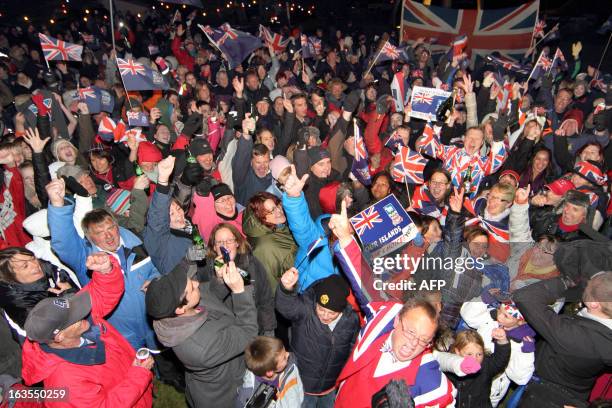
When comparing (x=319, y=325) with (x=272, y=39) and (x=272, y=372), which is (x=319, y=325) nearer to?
(x=272, y=372)

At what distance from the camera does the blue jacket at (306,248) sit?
3.51 m

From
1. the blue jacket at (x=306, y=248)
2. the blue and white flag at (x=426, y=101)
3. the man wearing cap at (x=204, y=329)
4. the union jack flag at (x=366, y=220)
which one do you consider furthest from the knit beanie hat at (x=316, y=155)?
the blue and white flag at (x=426, y=101)

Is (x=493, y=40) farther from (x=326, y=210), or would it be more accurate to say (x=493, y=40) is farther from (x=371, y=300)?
(x=371, y=300)

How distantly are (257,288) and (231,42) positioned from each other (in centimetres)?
720

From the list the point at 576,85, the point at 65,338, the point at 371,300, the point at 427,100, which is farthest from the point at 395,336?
the point at 576,85

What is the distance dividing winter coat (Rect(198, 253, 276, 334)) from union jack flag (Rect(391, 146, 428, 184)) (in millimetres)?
2298

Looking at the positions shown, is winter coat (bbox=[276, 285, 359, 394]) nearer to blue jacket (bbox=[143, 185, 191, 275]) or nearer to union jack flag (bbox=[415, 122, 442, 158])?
blue jacket (bbox=[143, 185, 191, 275])

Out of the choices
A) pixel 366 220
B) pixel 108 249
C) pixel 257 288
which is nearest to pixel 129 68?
pixel 108 249

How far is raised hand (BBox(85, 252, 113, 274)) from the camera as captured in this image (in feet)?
9.56

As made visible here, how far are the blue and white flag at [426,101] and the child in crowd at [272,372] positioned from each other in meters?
4.96

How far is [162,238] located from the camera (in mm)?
3729

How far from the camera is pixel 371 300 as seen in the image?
10.6 feet

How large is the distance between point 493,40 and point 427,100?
8.86m

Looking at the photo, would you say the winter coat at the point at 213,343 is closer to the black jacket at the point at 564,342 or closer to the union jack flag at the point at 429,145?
the black jacket at the point at 564,342
